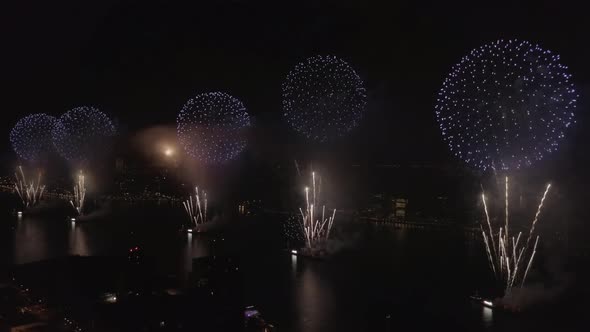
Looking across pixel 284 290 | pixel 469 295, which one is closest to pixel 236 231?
pixel 284 290

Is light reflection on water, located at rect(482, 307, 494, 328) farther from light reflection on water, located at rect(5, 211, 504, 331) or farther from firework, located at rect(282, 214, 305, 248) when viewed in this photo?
firework, located at rect(282, 214, 305, 248)

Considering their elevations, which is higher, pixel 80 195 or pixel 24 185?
pixel 24 185

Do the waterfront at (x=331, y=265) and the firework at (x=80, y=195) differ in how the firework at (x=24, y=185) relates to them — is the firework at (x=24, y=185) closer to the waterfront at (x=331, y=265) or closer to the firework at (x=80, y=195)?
the firework at (x=80, y=195)

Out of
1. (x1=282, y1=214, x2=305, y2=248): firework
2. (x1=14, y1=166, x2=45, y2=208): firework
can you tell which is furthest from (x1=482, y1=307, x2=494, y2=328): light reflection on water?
(x1=14, y1=166, x2=45, y2=208): firework

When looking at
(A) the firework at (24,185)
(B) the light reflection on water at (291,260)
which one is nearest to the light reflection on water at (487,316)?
(B) the light reflection on water at (291,260)

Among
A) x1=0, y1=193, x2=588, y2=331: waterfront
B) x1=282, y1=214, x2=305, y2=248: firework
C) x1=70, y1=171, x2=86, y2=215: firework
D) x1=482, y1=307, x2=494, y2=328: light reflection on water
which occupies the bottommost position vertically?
x1=482, y1=307, x2=494, y2=328: light reflection on water

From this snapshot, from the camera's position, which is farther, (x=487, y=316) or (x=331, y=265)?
(x=331, y=265)

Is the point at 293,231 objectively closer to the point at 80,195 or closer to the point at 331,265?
the point at 331,265

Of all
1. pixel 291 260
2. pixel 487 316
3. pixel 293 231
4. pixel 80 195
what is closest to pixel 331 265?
pixel 291 260

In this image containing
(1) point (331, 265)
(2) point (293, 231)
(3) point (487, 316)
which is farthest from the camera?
(2) point (293, 231)

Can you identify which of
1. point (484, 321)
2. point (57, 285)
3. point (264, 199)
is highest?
point (264, 199)

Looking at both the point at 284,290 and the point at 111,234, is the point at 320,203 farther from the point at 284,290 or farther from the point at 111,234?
the point at 284,290
